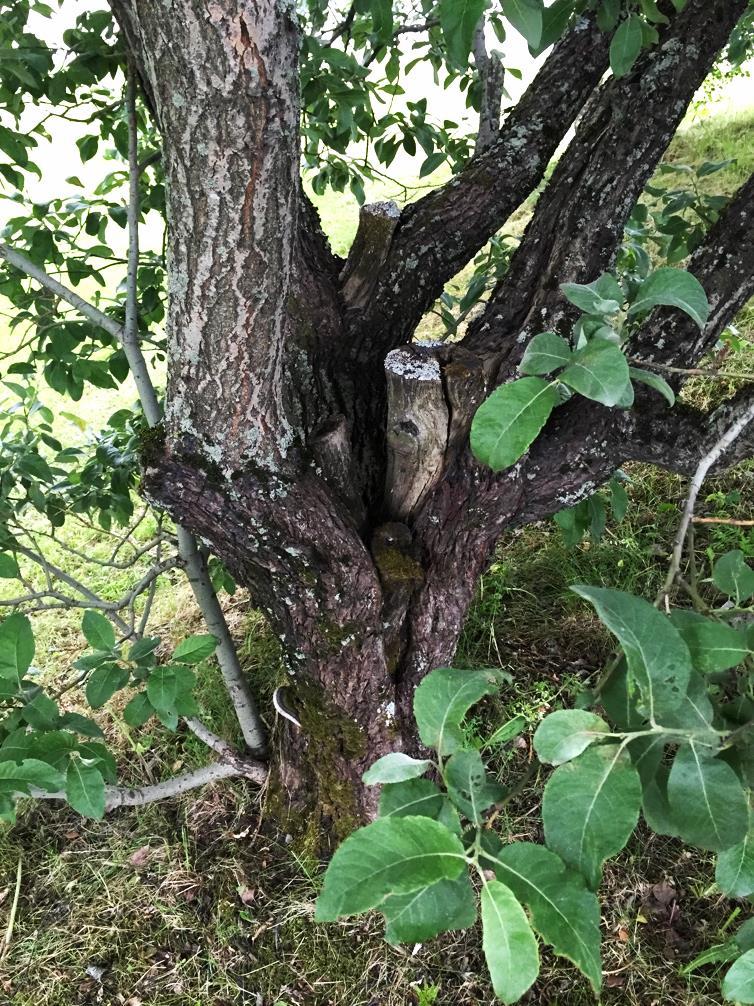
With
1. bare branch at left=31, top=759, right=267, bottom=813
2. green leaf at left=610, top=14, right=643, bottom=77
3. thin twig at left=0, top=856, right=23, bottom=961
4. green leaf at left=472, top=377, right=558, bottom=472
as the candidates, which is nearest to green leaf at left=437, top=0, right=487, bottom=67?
green leaf at left=610, top=14, right=643, bottom=77

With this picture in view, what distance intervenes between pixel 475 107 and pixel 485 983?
2.17 m

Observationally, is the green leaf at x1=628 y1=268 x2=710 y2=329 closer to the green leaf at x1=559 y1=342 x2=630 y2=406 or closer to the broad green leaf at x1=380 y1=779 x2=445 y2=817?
the green leaf at x1=559 y1=342 x2=630 y2=406

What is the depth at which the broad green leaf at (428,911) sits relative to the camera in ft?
1.68

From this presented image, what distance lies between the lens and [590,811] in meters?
0.52

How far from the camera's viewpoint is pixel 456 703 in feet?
2.14

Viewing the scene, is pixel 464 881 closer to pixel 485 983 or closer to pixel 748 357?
pixel 485 983

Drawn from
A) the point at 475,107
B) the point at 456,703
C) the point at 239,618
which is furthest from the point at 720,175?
the point at 456,703

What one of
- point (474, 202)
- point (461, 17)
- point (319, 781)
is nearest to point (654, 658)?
point (461, 17)

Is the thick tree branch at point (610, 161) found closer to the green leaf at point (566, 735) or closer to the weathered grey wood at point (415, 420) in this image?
the weathered grey wood at point (415, 420)

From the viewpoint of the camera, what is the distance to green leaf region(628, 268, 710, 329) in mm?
713

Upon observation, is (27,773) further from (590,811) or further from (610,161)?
(610,161)

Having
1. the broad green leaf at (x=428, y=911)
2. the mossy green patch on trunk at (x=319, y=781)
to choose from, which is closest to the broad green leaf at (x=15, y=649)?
the mossy green patch on trunk at (x=319, y=781)

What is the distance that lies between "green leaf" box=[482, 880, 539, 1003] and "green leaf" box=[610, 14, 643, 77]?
107cm

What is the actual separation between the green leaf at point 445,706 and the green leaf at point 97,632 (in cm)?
82
